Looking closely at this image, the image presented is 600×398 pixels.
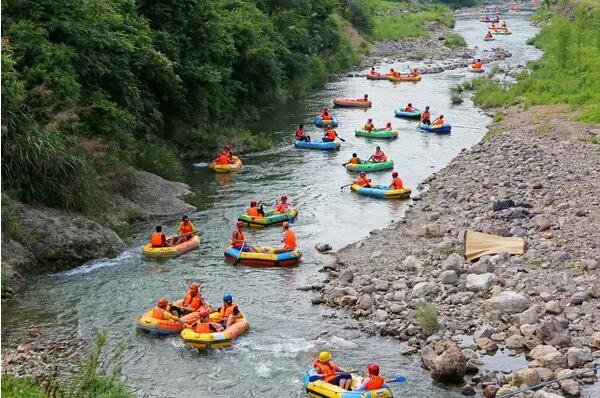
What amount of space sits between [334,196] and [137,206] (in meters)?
6.74

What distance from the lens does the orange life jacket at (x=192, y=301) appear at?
1780 centimetres

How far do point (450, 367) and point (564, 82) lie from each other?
3132 centimetres

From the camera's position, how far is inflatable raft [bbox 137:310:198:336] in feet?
55.4

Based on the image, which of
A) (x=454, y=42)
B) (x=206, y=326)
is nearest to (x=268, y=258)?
(x=206, y=326)

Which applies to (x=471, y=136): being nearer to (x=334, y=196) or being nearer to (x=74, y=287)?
(x=334, y=196)

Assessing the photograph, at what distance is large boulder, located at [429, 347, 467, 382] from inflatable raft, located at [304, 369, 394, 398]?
0.99 m

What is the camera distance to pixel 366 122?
41.4 meters

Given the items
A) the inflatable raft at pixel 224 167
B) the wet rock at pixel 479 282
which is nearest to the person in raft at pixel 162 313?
the wet rock at pixel 479 282

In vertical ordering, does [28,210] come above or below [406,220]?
above

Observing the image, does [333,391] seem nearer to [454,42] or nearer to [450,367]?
[450,367]

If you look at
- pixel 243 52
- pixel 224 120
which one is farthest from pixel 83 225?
pixel 243 52

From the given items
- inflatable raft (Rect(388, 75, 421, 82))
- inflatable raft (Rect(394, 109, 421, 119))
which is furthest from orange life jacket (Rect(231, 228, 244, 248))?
inflatable raft (Rect(388, 75, 421, 82))

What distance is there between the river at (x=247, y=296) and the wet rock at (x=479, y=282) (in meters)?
2.52

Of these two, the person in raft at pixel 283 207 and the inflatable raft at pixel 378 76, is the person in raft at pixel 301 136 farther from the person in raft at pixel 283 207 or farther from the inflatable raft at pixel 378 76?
Result: the inflatable raft at pixel 378 76
